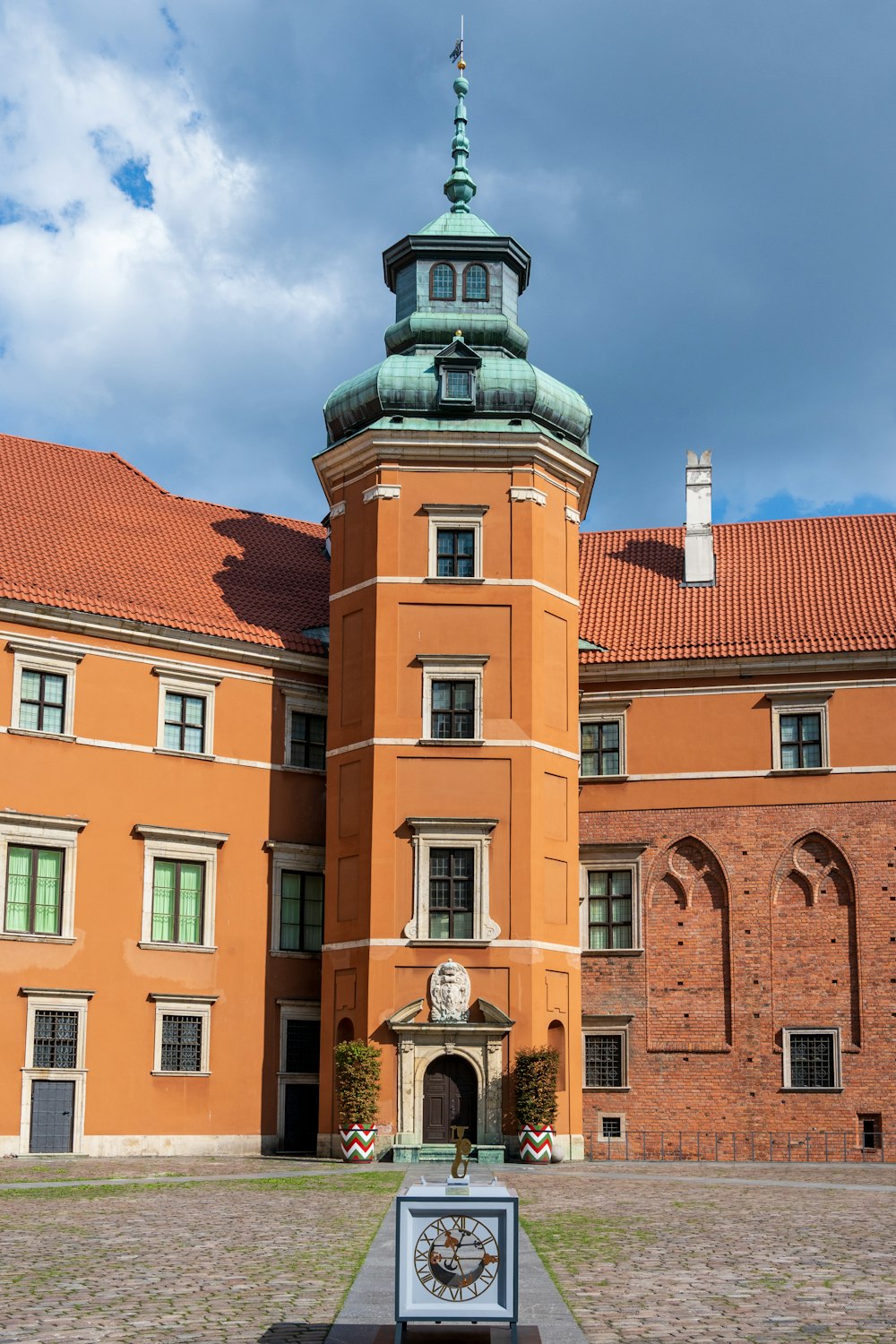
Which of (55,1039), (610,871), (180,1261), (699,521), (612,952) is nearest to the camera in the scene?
(180,1261)

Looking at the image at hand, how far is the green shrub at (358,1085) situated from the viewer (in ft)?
102

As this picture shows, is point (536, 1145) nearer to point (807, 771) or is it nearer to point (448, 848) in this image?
point (448, 848)

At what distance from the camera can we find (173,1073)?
32.4 meters

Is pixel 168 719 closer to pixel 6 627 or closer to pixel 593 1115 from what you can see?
pixel 6 627

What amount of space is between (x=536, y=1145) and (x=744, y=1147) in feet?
18.6

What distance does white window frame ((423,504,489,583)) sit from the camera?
34469mm

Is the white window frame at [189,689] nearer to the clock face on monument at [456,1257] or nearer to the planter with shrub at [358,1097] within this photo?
the planter with shrub at [358,1097]

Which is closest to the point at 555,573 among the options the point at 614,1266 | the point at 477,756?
the point at 477,756

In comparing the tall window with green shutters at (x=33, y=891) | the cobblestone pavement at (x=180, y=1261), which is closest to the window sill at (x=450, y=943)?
the tall window with green shutters at (x=33, y=891)

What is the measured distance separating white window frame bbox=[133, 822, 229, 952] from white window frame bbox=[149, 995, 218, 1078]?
944mm

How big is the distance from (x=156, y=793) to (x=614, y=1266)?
2074cm

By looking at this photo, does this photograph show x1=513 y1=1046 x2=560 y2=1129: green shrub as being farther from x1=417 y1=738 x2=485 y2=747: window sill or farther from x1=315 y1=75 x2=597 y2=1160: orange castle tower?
x1=417 y1=738 x2=485 y2=747: window sill

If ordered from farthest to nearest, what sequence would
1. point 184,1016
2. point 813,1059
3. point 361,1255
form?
point 813,1059, point 184,1016, point 361,1255

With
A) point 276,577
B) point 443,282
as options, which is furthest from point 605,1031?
point 443,282
